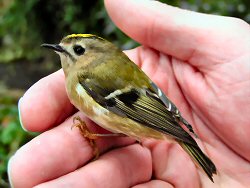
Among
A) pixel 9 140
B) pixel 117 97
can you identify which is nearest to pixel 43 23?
pixel 9 140

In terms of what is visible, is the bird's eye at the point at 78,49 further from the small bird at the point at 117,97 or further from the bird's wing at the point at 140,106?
the bird's wing at the point at 140,106

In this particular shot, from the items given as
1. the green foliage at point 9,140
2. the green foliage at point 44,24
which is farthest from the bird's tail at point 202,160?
the green foliage at point 44,24

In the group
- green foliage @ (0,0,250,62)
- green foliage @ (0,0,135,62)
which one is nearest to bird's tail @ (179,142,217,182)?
green foliage @ (0,0,250,62)

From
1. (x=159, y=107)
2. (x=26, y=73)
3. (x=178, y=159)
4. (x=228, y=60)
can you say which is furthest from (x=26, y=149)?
(x=26, y=73)

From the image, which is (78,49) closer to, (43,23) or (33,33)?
(43,23)

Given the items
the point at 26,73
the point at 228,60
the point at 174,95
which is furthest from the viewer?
the point at 26,73

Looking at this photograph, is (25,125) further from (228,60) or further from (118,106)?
(228,60)

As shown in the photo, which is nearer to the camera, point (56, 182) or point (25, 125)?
point (56, 182)

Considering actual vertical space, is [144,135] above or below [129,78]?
below
